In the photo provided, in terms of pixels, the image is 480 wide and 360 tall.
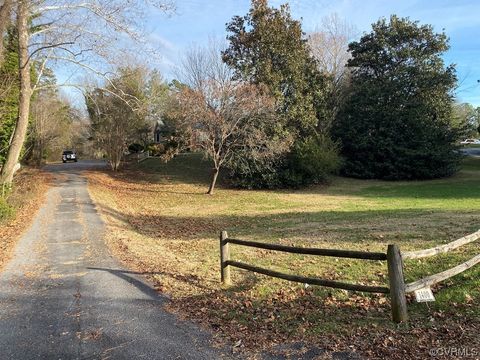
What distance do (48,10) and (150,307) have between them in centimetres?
1417

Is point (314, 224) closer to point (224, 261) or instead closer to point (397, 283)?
point (224, 261)

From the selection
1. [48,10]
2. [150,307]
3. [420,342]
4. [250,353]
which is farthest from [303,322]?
[48,10]

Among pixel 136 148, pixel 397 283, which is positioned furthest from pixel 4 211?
pixel 136 148

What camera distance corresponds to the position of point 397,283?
4980 millimetres

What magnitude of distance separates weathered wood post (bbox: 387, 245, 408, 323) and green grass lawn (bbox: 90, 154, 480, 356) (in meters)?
0.19

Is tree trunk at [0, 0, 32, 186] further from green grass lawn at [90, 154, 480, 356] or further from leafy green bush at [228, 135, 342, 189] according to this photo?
Answer: leafy green bush at [228, 135, 342, 189]

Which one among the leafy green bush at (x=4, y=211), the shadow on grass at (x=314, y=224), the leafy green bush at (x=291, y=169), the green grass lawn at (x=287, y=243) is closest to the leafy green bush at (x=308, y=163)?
the leafy green bush at (x=291, y=169)

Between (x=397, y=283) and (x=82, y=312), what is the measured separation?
4398 mm

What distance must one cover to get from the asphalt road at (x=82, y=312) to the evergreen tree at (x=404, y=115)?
27.5 m

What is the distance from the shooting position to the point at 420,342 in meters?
4.47

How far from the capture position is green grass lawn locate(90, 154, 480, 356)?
18.5 feet

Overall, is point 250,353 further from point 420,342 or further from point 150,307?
point 150,307

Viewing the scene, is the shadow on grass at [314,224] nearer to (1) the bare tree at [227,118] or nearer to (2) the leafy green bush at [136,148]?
(1) the bare tree at [227,118]

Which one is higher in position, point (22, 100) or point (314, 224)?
point (22, 100)
